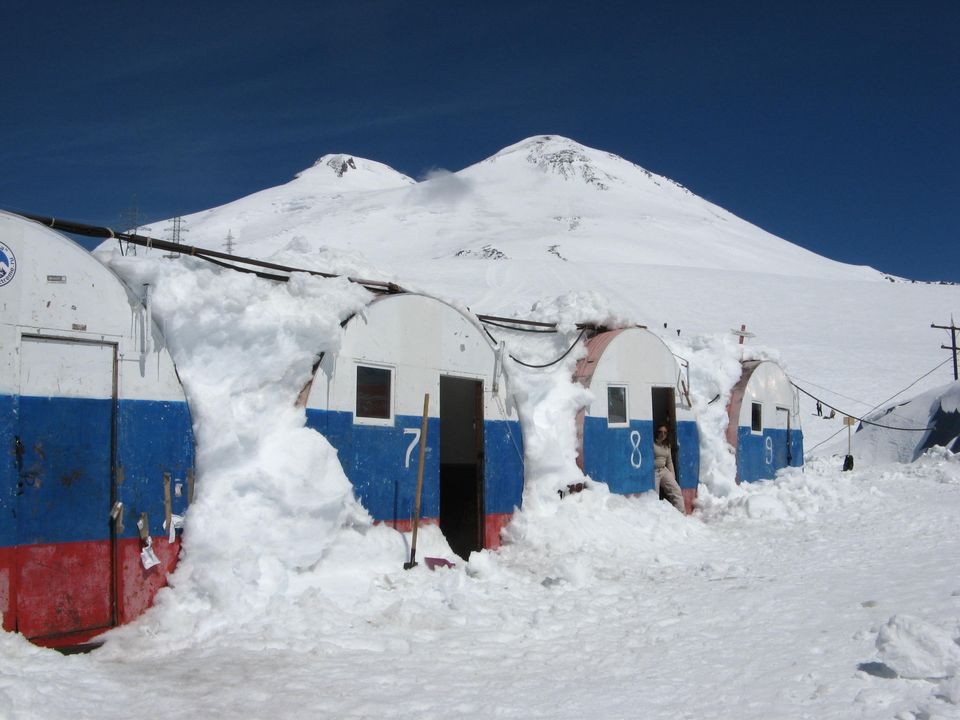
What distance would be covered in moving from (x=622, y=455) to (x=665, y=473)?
124 cm

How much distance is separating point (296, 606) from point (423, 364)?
10.6 ft

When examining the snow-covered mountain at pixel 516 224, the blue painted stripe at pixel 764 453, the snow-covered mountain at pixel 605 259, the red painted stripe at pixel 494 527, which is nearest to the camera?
the red painted stripe at pixel 494 527

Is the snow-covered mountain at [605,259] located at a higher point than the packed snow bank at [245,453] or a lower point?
higher

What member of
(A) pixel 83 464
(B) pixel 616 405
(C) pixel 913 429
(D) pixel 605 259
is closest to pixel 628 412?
(B) pixel 616 405

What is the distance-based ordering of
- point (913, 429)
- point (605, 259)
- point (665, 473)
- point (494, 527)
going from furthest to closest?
point (605, 259), point (913, 429), point (665, 473), point (494, 527)

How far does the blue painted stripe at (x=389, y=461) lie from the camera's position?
8.19 meters

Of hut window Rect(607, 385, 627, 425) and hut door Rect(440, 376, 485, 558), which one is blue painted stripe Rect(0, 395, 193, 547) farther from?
hut window Rect(607, 385, 627, 425)

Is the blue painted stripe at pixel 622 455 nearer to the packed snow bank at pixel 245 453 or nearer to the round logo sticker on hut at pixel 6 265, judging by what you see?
the packed snow bank at pixel 245 453

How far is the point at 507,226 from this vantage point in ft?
423

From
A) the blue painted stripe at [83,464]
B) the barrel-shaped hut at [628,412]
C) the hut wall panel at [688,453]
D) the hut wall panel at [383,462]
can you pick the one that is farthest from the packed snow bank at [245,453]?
the hut wall panel at [688,453]

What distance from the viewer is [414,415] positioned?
9.04 m

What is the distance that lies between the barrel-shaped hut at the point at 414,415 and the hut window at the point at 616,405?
2059 mm

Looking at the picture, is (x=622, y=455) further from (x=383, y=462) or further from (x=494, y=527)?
(x=383, y=462)

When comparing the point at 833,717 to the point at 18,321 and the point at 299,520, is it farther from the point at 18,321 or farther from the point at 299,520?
the point at 18,321
